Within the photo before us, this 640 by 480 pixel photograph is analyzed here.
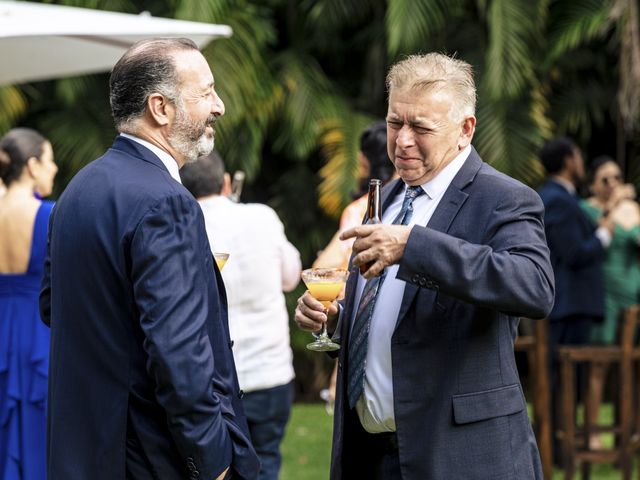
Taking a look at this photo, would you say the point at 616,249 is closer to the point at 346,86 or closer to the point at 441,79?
the point at 346,86

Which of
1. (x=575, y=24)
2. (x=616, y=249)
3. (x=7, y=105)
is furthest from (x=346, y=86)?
(x=616, y=249)

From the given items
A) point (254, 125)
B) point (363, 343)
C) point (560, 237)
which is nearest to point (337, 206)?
point (254, 125)

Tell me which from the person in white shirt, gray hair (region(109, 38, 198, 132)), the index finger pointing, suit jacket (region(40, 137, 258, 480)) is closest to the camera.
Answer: suit jacket (region(40, 137, 258, 480))

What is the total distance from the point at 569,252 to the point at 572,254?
0.09 feet

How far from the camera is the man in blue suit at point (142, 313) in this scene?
9.08 ft

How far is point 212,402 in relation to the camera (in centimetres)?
282

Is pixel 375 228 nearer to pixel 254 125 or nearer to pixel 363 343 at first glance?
pixel 363 343

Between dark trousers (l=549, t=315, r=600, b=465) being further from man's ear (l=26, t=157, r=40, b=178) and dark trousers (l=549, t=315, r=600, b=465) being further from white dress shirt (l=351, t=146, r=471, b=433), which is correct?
white dress shirt (l=351, t=146, r=471, b=433)

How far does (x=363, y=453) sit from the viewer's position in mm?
3461

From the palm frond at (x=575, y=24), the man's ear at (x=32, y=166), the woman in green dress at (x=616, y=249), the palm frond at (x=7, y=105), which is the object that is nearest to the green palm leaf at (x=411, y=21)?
the palm frond at (x=575, y=24)

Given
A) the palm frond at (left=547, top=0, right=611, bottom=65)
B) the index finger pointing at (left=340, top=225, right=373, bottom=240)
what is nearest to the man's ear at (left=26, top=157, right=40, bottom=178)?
the index finger pointing at (left=340, top=225, right=373, bottom=240)

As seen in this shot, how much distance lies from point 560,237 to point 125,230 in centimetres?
512

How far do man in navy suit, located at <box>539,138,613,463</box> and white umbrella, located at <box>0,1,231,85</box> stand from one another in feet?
8.41

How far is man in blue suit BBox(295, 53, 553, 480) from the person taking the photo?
9.50ft
